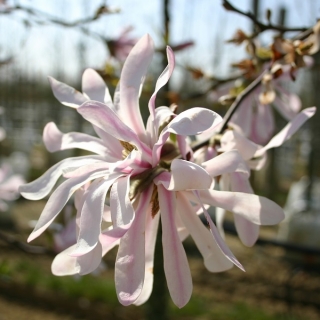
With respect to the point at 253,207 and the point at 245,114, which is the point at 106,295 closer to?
the point at 245,114

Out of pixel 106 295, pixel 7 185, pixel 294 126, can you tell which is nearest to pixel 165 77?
pixel 294 126

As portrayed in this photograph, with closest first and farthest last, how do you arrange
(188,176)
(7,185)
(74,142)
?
(188,176)
(74,142)
(7,185)

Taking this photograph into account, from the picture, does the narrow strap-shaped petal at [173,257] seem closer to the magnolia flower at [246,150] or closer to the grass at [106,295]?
the magnolia flower at [246,150]

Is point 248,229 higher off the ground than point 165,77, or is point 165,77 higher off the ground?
point 165,77

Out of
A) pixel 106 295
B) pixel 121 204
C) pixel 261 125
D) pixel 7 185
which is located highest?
pixel 121 204

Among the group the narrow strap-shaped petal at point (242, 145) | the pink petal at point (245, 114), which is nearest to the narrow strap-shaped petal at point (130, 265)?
the narrow strap-shaped petal at point (242, 145)

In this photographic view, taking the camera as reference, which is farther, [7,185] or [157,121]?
[7,185]

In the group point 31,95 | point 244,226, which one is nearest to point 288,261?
point 244,226
